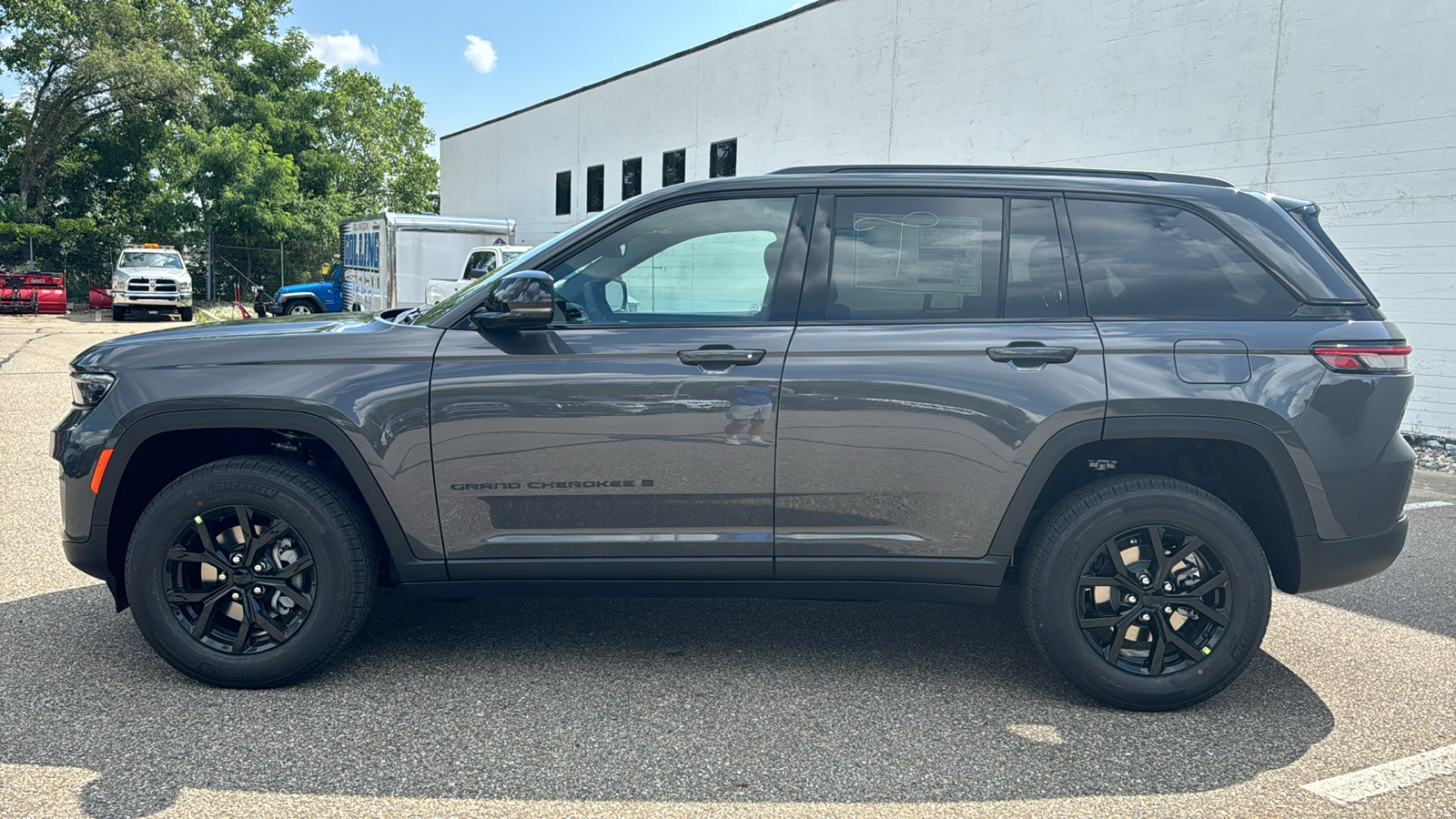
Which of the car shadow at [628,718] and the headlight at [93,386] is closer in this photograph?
the car shadow at [628,718]

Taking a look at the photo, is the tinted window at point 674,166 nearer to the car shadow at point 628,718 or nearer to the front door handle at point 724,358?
the car shadow at point 628,718

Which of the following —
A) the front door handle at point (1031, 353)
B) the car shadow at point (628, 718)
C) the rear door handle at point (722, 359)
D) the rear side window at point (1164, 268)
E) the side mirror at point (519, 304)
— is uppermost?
the rear side window at point (1164, 268)

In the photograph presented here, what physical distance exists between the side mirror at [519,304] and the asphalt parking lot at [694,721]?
1262mm

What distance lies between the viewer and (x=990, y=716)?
11.0 feet

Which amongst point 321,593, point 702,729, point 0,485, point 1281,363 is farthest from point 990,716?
point 0,485

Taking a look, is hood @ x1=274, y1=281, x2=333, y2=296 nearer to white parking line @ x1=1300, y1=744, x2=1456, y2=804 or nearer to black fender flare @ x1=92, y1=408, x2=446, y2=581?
black fender flare @ x1=92, y1=408, x2=446, y2=581

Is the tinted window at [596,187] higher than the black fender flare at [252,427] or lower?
higher

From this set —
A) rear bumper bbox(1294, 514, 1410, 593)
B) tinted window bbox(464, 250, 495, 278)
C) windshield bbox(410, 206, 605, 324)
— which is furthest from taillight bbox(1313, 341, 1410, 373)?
tinted window bbox(464, 250, 495, 278)

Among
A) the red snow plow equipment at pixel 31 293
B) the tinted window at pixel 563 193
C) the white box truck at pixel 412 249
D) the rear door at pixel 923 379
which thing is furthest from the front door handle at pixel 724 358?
the red snow plow equipment at pixel 31 293

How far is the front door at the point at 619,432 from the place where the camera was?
329cm

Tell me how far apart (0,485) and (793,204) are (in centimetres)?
594

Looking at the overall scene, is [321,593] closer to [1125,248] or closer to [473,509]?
[473,509]

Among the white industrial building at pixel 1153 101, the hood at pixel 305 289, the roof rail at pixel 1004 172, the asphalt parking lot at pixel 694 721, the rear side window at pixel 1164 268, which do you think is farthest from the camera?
the hood at pixel 305 289

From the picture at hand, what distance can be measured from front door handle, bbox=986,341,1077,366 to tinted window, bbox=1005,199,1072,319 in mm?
132
